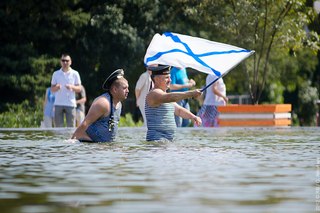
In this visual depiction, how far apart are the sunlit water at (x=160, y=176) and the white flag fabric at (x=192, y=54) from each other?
122 cm

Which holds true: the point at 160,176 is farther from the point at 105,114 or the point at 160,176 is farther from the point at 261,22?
the point at 261,22

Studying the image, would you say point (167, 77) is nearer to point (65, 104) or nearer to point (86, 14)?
point (65, 104)

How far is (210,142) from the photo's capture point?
1560 centimetres

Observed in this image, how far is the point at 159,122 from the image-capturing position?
49.1ft

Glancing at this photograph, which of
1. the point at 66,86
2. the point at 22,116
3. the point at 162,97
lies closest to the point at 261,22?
the point at 22,116

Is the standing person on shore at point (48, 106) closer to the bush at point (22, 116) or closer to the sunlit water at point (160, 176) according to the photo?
the bush at point (22, 116)

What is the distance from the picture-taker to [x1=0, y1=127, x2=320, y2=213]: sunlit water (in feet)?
23.9

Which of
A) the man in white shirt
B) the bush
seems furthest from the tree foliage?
the man in white shirt

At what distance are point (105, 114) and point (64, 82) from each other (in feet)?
26.7

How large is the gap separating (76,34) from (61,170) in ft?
94.3

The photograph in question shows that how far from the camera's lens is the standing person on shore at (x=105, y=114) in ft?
48.4

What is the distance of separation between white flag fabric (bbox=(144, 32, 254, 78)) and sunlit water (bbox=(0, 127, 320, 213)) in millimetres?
1216

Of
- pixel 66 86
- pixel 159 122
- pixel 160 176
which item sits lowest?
pixel 160 176

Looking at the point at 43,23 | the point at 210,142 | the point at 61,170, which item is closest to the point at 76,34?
the point at 43,23
